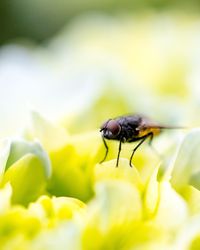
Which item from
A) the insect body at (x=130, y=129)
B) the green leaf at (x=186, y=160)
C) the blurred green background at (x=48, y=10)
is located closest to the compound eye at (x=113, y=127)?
the insect body at (x=130, y=129)

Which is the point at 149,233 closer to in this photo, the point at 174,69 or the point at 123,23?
the point at 174,69

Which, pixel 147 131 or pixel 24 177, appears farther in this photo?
pixel 147 131

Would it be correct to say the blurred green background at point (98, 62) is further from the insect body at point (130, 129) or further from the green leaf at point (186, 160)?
the green leaf at point (186, 160)

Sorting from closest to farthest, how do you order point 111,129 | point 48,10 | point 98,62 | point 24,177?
point 24,177 → point 111,129 → point 98,62 → point 48,10

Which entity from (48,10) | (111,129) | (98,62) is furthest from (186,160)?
(48,10)

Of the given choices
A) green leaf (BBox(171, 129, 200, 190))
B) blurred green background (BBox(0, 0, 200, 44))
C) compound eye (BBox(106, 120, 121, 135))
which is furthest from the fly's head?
blurred green background (BBox(0, 0, 200, 44))

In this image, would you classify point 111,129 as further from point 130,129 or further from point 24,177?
point 24,177

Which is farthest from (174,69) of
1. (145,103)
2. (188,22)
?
(188,22)
